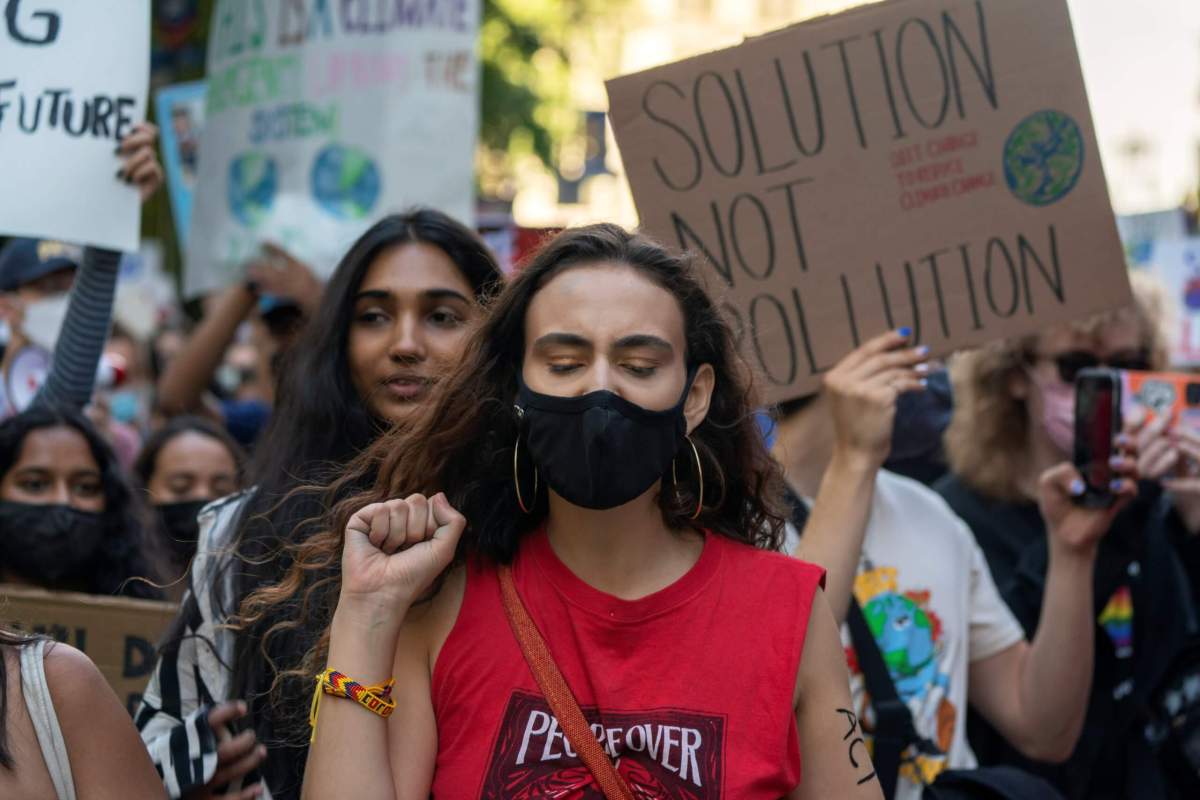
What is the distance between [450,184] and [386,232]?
2082mm

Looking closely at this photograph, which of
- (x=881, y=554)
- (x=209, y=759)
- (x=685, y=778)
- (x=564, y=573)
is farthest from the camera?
(x=881, y=554)

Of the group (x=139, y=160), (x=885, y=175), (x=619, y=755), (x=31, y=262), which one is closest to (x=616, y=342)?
(x=619, y=755)

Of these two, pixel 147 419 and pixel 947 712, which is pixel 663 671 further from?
pixel 147 419

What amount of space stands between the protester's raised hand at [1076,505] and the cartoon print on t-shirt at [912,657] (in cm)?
44

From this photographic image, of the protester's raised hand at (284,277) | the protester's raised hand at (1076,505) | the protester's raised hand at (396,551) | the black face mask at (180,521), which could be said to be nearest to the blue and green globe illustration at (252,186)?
the protester's raised hand at (284,277)

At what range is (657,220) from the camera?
352 cm

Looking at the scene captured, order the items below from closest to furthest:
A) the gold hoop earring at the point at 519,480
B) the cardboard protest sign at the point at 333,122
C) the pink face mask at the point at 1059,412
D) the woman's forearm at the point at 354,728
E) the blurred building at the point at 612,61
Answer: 1. the woman's forearm at the point at 354,728
2. the gold hoop earring at the point at 519,480
3. the pink face mask at the point at 1059,412
4. the cardboard protest sign at the point at 333,122
5. the blurred building at the point at 612,61

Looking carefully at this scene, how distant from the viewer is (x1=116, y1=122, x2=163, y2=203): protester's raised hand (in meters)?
3.83

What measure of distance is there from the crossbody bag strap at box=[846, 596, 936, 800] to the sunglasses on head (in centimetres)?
135

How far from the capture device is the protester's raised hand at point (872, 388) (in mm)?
3174

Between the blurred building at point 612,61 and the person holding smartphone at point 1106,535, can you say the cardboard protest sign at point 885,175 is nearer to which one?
the blurred building at point 612,61

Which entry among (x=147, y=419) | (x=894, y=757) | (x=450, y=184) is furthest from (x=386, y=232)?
(x=147, y=419)

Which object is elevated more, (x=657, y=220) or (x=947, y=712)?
(x=657, y=220)

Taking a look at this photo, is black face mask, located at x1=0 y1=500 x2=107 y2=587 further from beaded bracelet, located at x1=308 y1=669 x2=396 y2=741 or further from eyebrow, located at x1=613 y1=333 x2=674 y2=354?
eyebrow, located at x1=613 y1=333 x2=674 y2=354
